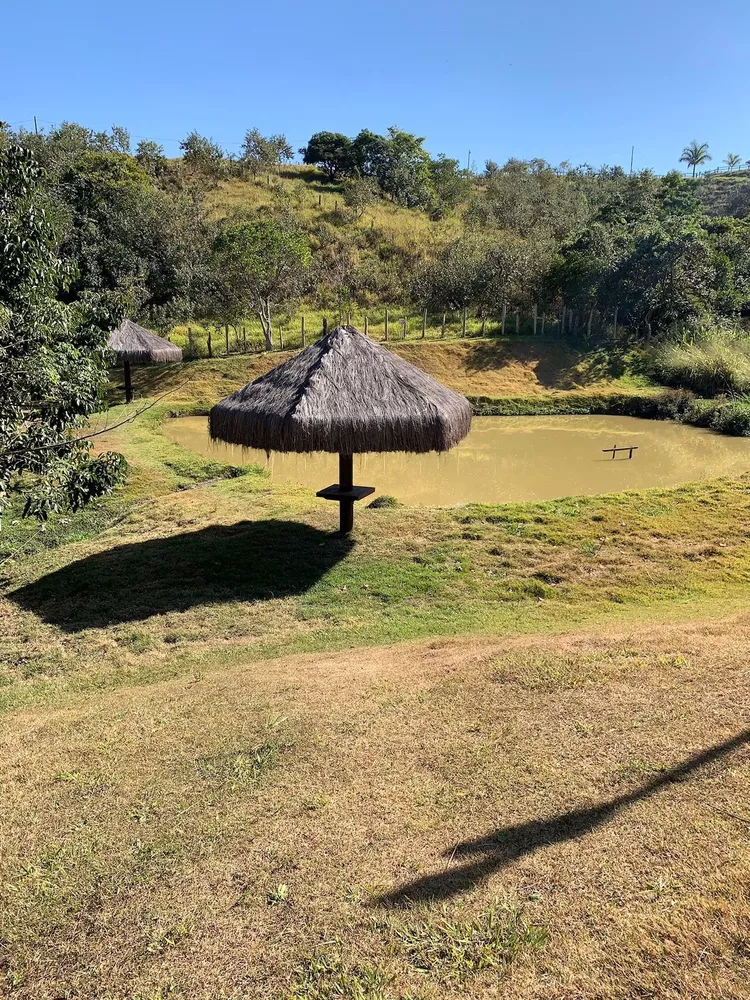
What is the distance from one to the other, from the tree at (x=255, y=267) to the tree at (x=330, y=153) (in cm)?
2817

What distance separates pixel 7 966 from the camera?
259 centimetres

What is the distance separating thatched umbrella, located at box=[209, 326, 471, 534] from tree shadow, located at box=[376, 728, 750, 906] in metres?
5.46

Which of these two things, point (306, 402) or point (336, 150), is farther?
point (336, 150)

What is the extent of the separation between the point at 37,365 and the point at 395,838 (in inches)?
176

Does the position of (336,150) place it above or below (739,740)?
above

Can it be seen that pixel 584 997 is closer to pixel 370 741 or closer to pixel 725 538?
pixel 370 741

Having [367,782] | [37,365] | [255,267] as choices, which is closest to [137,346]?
[255,267]

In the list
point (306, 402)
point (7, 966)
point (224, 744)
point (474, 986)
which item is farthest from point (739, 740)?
point (306, 402)

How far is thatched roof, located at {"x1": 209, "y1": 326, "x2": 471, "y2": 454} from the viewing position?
805 centimetres

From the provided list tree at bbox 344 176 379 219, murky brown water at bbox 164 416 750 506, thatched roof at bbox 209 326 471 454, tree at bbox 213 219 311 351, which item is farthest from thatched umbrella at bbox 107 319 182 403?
tree at bbox 344 176 379 219

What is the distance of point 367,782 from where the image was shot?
3623 millimetres

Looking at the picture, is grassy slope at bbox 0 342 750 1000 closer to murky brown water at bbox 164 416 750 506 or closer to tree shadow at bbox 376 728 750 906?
tree shadow at bbox 376 728 750 906

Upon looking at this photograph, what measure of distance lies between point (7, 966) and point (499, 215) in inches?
1670

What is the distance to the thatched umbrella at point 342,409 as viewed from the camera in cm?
806
